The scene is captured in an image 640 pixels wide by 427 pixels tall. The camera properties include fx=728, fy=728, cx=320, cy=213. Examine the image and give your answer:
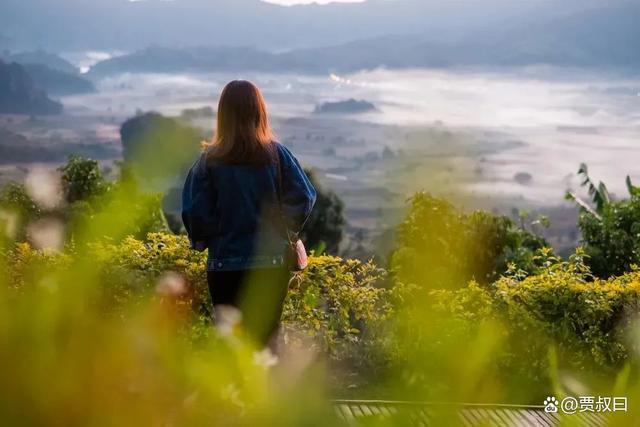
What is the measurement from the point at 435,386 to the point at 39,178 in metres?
9.23

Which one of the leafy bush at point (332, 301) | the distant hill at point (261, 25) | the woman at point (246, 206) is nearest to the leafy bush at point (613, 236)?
the leafy bush at point (332, 301)

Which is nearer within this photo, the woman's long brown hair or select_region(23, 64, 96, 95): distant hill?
the woman's long brown hair

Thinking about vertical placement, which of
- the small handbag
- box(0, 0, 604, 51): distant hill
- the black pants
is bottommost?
the black pants

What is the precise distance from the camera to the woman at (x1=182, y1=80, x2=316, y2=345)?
3170 millimetres

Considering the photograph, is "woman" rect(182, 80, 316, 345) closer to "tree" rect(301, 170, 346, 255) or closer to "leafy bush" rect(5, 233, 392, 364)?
"leafy bush" rect(5, 233, 392, 364)

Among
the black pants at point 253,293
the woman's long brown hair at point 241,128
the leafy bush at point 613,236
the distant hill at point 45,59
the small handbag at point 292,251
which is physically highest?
the distant hill at point 45,59

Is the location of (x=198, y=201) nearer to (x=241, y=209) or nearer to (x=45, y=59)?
(x=241, y=209)

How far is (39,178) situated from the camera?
31.5 ft

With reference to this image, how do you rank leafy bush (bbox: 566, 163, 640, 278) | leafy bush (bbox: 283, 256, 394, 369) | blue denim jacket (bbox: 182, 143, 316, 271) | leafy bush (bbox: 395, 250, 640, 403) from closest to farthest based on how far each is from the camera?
blue denim jacket (bbox: 182, 143, 316, 271) → leafy bush (bbox: 283, 256, 394, 369) → leafy bush (bbox: 395, 250, 640, 403) → leafy bush (bbox: 566, 163, 640, 278)

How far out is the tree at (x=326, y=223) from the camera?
23492 mm

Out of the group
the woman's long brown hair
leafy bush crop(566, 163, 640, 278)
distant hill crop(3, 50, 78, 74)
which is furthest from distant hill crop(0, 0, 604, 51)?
the woman's long brown hair

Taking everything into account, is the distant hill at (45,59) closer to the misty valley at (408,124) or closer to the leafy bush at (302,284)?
the misty valley at (408,124)

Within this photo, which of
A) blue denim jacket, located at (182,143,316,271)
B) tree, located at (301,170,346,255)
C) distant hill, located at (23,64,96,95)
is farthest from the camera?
distant hill, located at (23,64,96,95)

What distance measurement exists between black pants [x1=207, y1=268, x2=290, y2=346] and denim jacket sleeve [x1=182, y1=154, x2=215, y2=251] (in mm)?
221
